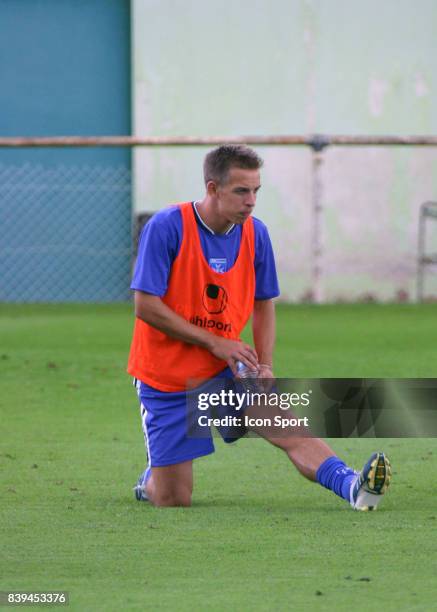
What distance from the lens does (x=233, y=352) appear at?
547 cm

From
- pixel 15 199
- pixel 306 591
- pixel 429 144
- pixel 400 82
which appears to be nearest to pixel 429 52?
pixel 400 82

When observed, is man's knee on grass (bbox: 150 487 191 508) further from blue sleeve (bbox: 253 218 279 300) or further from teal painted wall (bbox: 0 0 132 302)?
teal painted wall (bbox: 0 0 132 302)

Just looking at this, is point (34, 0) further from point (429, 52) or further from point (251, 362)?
point (251, 362)

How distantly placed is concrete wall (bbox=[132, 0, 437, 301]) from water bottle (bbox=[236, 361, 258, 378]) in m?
9.78

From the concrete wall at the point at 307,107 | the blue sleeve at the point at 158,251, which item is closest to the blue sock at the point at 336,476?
the blue sleeve at the point at 158,251

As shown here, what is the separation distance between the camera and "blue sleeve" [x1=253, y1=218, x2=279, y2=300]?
5.90 meters

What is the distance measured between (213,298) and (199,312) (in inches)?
3.1

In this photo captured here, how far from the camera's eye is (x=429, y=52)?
50.5 feet

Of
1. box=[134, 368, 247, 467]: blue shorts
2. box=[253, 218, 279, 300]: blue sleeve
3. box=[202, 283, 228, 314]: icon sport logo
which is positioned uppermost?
box=[253, 218, 279, 300]: blue sleeve

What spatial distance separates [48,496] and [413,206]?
10252 mm

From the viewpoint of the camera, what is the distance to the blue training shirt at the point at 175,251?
5621 mm

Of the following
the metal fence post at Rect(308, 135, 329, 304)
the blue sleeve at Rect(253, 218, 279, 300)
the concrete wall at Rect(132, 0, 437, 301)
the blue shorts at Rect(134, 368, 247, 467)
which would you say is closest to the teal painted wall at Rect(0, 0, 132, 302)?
the concrete wall at Rect(132, 0, 437, 301)

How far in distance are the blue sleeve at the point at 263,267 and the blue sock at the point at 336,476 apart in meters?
0.79

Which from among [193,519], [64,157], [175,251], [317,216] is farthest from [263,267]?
[64,157]
